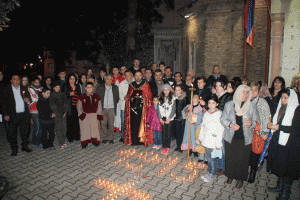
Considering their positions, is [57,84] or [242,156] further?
[57,84]

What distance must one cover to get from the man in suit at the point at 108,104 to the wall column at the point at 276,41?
673 cm

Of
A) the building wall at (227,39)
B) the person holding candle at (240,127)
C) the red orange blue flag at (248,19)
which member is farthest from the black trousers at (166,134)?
the building wall at (227,39)

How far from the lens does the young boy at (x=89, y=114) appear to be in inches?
260

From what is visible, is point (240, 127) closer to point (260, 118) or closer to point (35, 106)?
point (260, 118)

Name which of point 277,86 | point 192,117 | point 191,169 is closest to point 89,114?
point 192,117

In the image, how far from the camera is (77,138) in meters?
7.30

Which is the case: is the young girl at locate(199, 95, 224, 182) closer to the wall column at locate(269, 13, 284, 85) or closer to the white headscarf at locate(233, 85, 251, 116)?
the white headscarf at locate(233, 85, 251, 116)

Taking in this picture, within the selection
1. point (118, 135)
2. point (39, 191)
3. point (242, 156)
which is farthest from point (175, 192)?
point (118, 135)

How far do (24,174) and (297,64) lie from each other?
1008 cm

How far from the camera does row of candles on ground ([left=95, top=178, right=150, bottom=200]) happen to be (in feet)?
13.5

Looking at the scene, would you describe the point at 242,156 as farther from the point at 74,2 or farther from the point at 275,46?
the point at 74,2

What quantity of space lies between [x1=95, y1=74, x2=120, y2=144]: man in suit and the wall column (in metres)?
6.73

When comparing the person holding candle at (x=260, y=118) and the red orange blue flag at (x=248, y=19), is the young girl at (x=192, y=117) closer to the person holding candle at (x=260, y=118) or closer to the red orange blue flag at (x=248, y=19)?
the person holding candle at (x=260, y=118)

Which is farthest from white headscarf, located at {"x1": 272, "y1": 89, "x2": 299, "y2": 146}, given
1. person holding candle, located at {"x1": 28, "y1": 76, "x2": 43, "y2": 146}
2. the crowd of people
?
person holding candle, located at {"x1": 28, "y1": 76, "x2": 43, "y2": 146}
